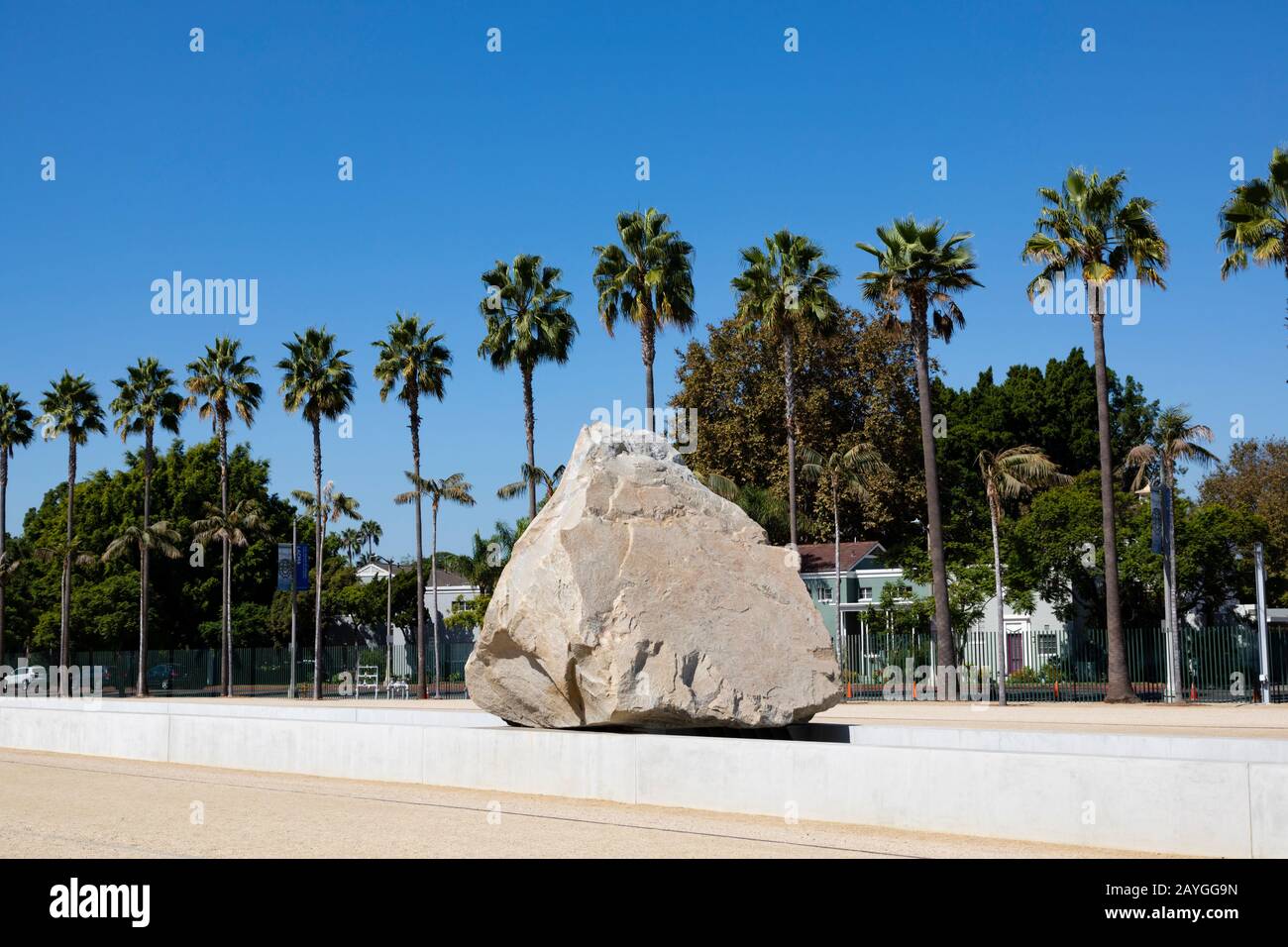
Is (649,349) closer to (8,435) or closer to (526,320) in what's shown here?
(526,320)

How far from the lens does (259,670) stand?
63406mm

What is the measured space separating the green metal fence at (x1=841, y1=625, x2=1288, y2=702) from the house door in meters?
3.39

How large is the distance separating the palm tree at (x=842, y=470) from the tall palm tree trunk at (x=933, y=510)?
10.8m

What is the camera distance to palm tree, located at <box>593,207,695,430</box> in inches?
1732

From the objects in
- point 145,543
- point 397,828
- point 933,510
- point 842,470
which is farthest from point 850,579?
point 397,828

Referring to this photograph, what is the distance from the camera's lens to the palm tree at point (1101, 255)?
36531 millimetres

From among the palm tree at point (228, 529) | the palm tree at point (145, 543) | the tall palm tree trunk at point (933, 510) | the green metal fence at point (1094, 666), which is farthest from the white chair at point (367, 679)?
the tall palm tree trunk at point (933, 510)

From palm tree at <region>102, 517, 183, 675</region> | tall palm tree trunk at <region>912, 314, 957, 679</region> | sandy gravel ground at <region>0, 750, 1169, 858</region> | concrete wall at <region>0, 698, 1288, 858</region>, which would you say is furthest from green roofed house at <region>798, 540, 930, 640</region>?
sandy gravel ground at <region>0, 750, 1169, 858</region>

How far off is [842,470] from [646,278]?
15416mm

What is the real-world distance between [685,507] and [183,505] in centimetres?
6874

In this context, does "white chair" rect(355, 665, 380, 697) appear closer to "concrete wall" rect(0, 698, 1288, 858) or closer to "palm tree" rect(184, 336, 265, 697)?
"palm tree" rect(184, 336, 265, 697)
